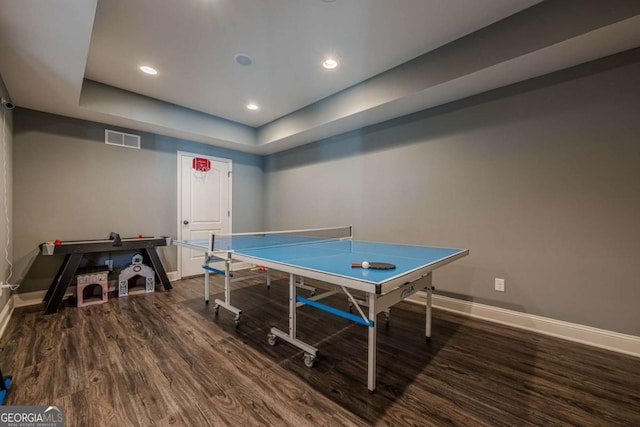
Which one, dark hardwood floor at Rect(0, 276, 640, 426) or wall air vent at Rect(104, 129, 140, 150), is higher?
wall air vent at Rect(104, 129, 140, 150)

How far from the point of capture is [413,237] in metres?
3.32

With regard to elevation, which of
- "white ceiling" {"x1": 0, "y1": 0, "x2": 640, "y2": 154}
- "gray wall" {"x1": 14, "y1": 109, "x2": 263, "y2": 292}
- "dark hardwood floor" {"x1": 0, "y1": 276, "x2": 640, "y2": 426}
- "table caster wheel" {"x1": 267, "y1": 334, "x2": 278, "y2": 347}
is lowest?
"dark hardwood floor" {"x1": 0, "y1": 276, "x2": 640, "y2": 426}

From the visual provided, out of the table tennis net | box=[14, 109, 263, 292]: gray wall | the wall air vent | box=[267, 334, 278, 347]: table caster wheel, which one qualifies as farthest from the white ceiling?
box=[267, 334, 278, 347]: table caster wheel

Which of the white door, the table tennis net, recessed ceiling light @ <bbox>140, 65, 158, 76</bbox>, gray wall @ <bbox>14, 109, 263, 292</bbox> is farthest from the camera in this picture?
the white door

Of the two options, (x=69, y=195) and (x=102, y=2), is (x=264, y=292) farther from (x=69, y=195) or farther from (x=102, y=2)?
(x=102, y=2)

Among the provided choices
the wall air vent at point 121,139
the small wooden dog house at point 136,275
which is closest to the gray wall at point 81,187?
the wall air vent at point 121,139

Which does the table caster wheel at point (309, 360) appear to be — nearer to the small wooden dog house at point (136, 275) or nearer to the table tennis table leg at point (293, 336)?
the table tennis table leg at point (293, 336)

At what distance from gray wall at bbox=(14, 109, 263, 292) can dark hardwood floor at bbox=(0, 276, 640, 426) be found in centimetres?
109

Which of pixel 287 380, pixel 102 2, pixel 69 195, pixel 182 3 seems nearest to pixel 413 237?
pixel 287 380

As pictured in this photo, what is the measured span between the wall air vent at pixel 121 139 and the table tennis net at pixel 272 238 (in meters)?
2.24

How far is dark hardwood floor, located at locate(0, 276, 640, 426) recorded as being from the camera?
1.45 meters

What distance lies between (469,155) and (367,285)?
94.3 inches

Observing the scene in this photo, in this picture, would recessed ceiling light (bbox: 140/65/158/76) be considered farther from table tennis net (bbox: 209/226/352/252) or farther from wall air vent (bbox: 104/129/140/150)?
table tennis net (bbox: 209/226/352/252)

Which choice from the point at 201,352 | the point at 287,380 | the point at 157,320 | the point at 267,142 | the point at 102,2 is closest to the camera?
the point at 287,380
